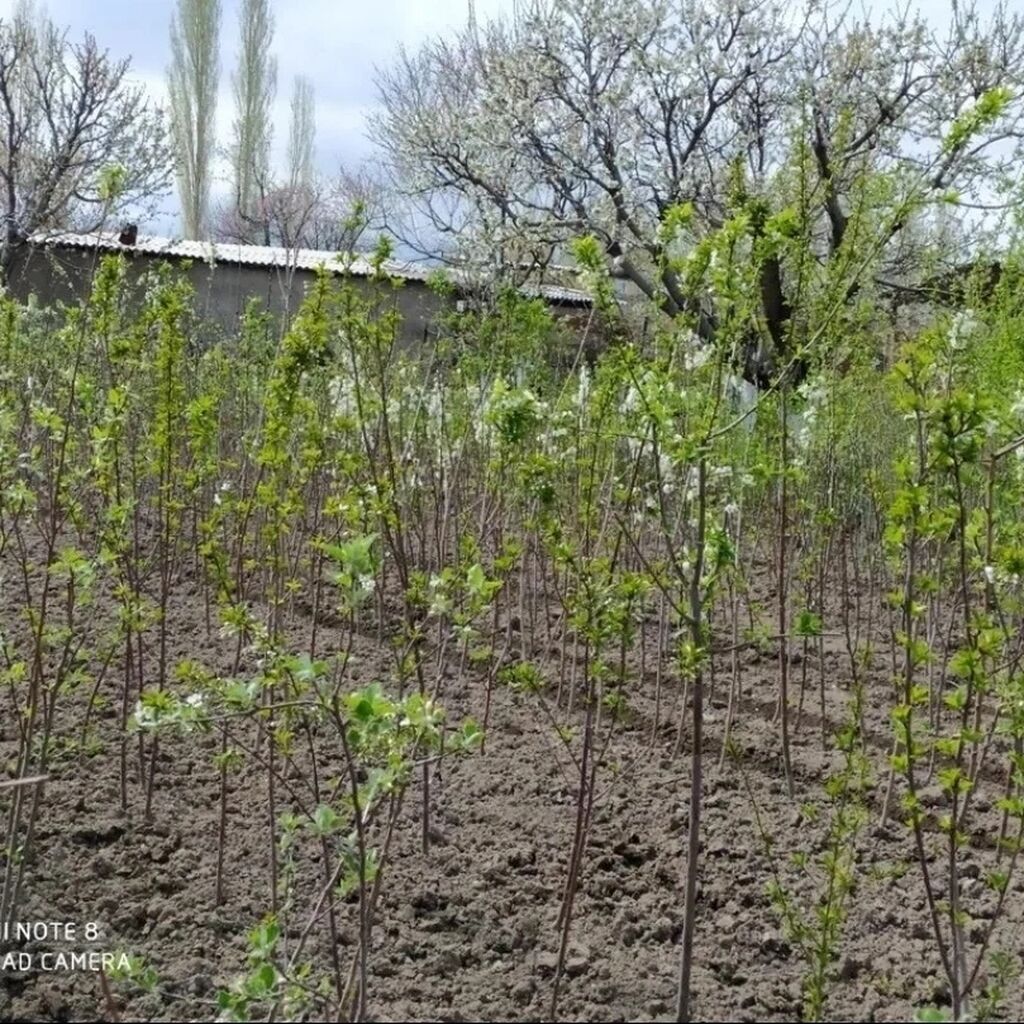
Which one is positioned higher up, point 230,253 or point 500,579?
point 230,253

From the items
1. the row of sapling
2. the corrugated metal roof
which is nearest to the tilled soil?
the row of sapling

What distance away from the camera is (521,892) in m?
2.86

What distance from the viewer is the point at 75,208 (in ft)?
62.0

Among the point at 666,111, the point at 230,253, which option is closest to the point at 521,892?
the point at 666,111

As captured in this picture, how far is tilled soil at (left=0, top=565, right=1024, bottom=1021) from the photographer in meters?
2.42

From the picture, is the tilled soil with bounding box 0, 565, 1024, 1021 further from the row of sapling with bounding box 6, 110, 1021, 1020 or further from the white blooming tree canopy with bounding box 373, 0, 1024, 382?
the white blooming tree canopy with bounding box 373, 0, 1024, 382

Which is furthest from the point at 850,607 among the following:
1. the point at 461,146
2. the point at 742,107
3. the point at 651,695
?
the point at 461,146

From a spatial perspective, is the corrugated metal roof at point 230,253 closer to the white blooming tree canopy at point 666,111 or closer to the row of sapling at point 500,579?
the white blooming tree canopy at point 666,111

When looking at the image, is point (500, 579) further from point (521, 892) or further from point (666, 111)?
point (666, 111)

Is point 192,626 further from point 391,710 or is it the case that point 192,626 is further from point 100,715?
point 391,710

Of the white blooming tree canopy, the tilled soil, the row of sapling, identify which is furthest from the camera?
the white blooming tree canopy

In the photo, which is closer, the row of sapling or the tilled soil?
the row of sapling

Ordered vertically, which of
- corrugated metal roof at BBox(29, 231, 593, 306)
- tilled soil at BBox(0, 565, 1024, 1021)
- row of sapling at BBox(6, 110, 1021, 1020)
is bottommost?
tilled soil at BBox(0, 565, 1024, 1021)

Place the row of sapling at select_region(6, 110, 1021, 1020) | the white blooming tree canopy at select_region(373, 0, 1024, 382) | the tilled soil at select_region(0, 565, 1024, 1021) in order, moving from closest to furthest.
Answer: the row of sapling at select_region(6, 110, 1021, 1020) < the tilled soil at select_region(0, 565, 1024, 1021) < the white blooming tree canopy at select_region(373, 0, 1024, 382)
